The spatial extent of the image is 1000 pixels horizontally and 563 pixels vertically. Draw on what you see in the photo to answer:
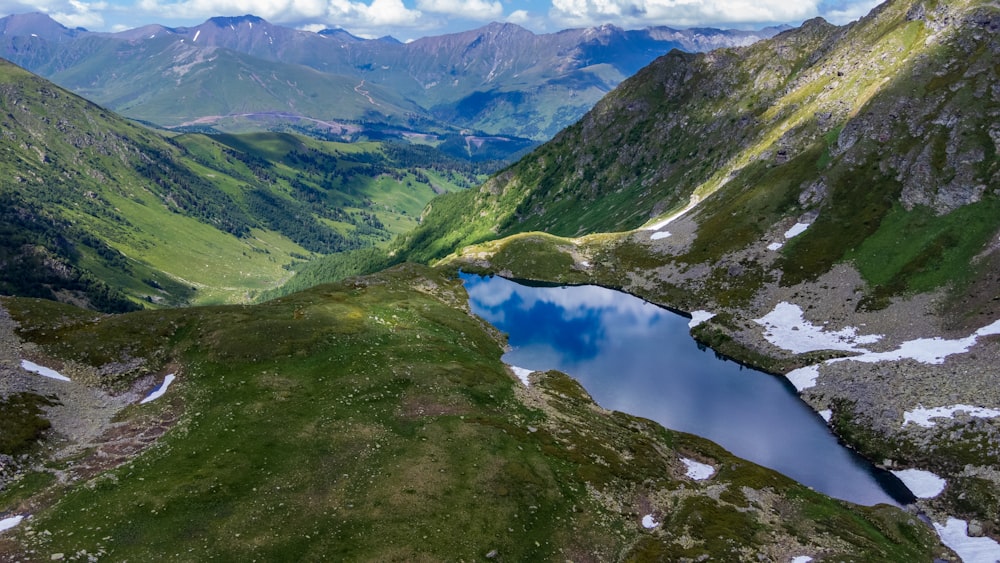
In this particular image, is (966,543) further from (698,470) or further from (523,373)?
(523,373)

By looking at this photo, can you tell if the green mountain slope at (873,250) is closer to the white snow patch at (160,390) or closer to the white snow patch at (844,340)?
the white snow patch at (844,340)

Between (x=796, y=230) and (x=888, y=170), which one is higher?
(x=888, y=170)

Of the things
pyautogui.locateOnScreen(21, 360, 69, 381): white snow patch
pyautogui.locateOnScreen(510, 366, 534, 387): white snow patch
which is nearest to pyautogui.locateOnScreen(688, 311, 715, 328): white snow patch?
pyautogui.locateOnScreen(510, 366, 534, 387): white snow patch

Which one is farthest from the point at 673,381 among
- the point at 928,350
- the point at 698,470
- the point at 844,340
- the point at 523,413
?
the point at 523,413

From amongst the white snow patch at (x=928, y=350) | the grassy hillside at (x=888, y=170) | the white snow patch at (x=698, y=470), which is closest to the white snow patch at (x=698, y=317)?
the grassy hillside at (x=888, y=170)

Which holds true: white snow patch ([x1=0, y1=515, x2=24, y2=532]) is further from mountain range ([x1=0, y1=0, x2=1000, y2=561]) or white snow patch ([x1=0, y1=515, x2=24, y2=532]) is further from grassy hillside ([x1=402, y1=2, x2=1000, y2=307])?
grassy hillside ([x1=402, y1=2, x2=1000, y2=307])

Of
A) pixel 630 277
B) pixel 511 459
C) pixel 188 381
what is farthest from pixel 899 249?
pixel 188 381

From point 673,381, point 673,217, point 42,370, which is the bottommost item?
point 42,370
